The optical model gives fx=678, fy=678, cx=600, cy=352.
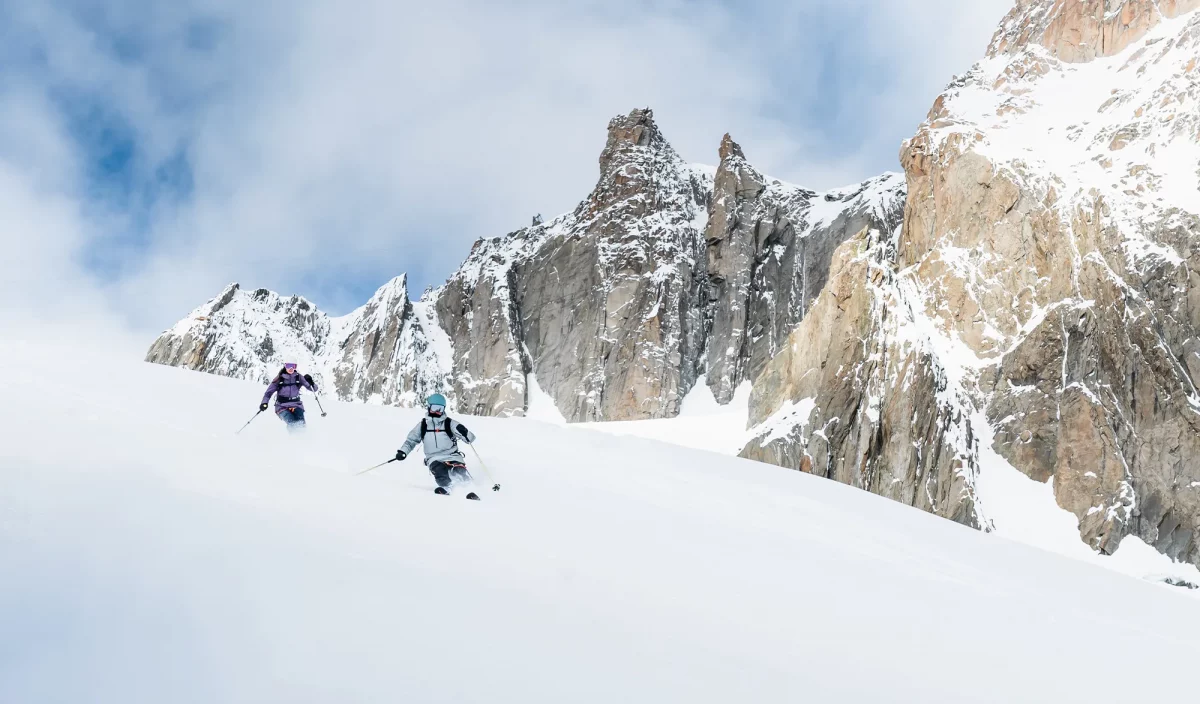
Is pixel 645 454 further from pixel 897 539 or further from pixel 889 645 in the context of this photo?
pixel 889 645

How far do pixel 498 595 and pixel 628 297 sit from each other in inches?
3732

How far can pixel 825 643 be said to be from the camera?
4.49 meters

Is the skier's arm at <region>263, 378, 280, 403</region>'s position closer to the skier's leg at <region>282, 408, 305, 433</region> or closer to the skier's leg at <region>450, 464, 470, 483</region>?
the skier's leg at <region>282, 408, 305, 433</region>

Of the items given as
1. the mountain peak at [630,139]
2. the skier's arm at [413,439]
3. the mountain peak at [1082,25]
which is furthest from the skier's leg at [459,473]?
the mountain peak at [630,139]

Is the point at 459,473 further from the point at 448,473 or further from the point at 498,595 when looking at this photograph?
the point at 498,595

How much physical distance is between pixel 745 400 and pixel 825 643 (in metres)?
86.8

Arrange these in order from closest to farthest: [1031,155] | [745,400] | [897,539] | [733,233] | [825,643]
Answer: [825,643] → [897,539] → [1031,155] → [745,400] → [733,233]

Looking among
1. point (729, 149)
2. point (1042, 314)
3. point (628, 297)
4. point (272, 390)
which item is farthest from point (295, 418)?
point (729, 149)

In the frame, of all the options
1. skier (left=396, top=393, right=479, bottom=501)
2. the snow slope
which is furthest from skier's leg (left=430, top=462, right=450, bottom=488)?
the snow slope

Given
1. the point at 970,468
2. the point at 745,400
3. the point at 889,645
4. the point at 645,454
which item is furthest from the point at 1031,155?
the point at 889,645

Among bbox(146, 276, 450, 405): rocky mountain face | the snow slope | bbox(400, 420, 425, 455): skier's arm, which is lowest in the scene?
the snow slope

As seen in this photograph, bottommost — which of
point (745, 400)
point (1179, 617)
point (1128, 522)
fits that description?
point (1179, 617)

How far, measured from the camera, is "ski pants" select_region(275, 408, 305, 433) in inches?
461

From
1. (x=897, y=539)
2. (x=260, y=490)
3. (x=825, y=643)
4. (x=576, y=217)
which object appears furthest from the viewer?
(x=576, y=217)
